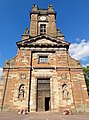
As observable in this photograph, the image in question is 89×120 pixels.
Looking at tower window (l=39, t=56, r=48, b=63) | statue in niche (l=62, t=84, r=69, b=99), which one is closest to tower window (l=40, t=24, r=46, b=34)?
tower window (l=39, t=56, r=48, b=63)

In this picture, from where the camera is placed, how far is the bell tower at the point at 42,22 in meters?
22.2

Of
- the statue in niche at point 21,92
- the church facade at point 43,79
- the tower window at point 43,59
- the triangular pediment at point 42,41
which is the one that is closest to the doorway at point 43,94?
the church facade at point 43,79

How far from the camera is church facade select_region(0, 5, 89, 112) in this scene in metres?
15.9

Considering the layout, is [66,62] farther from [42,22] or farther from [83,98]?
[42,22]

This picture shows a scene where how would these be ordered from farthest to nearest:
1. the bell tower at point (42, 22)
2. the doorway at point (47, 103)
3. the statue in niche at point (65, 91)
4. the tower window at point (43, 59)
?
the bell tower at point (42, 22)
the tower window at point (43, 59)
the doorway at point (47, 103)
the statue in niche at point (65, 91)

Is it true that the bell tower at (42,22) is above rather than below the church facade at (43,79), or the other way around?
above

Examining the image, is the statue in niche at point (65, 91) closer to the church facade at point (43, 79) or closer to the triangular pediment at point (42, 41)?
the church facade at point (43, 79)

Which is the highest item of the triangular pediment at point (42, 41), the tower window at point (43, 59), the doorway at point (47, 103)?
the triangular pediment at point (42, 41)

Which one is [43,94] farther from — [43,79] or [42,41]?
[42,41]

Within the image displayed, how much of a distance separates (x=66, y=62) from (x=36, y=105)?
6.68 m

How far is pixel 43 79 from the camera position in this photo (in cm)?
1773

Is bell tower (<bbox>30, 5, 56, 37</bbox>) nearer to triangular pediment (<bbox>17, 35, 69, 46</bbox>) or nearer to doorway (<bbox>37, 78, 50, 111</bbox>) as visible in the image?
triangular pediment (<bbox>17, 35, 69, 46</bbox>)

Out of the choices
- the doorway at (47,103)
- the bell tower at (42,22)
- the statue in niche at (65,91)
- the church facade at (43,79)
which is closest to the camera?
the church facade at (43,79)

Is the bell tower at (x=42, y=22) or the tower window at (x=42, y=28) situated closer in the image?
the bell tower at (x=42, y=22)
